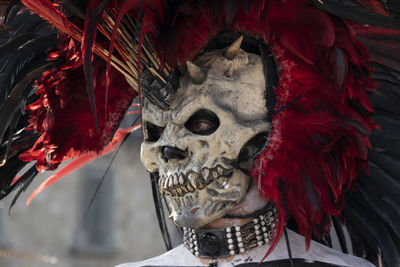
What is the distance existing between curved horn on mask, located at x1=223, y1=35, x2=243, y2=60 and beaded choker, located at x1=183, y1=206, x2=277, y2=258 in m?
0.50

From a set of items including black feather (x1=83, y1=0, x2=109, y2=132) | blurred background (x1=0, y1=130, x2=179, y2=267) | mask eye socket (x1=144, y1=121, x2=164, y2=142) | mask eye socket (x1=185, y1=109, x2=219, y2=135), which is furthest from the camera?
blurred background (x1=0, y1=130, x2=179, y2=267)

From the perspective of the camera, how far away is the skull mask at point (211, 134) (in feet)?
7.72

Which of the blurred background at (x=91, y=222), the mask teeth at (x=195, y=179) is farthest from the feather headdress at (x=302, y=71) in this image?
the blurred background at (x=91, y=222)

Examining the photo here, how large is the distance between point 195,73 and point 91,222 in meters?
9.16

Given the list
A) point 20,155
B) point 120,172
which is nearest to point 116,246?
point 120,172

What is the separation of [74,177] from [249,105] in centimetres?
899

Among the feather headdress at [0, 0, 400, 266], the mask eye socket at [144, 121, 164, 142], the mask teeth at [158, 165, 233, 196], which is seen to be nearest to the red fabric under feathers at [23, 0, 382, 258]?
the feather headdress at [0, 0, 400, 266]

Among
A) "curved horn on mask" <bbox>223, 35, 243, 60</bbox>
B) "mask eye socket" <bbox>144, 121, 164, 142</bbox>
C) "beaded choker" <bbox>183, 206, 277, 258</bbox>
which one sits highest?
"curved horn on mask" <bbox>223, 35, 243, 60</bbox>

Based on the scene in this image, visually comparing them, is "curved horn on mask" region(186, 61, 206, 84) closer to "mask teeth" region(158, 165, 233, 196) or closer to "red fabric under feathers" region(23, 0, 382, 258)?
"red fabric under feathers" region(23, 0, 382, 258)

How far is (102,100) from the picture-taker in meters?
2.67

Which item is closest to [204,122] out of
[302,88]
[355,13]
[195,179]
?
[195,179]

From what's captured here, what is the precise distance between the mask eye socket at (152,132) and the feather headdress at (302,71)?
159 millimetres

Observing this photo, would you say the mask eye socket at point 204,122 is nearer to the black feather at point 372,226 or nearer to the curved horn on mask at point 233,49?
the curved horn on mask at point 233,49

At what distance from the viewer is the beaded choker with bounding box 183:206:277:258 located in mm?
2406
